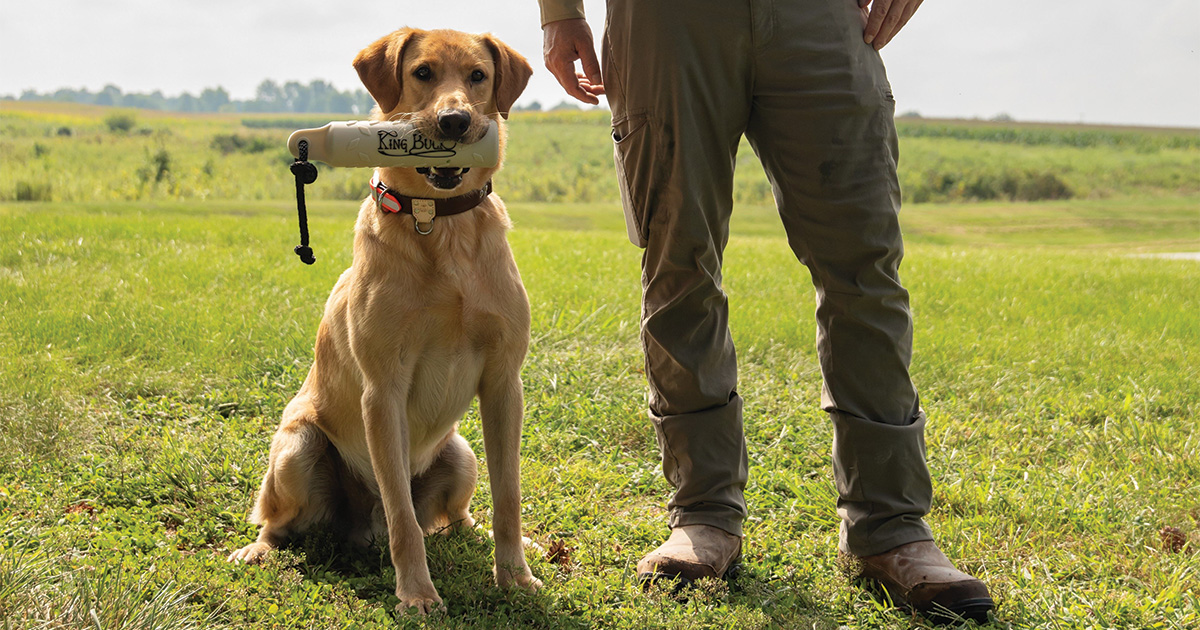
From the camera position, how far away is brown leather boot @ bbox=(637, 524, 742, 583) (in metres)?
2.52

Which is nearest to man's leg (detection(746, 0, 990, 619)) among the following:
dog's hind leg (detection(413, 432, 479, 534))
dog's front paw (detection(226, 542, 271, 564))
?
dog's hind leg (detection(413, 432, 479, 534))

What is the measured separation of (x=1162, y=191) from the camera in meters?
29.0

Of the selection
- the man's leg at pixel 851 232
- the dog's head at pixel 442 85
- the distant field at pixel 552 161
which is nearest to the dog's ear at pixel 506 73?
the dog's head at pixel 442 85

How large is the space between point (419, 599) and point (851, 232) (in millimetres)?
1621

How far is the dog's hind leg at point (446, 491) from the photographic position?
287 cm

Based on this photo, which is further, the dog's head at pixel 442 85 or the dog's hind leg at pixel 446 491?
the dog's hind leg at pixel 446 491

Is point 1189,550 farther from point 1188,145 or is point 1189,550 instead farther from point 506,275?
point 1188,145

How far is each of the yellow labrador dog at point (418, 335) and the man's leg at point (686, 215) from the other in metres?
0.42

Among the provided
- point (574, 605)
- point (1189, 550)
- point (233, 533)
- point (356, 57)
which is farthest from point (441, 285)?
point (1189, 550)

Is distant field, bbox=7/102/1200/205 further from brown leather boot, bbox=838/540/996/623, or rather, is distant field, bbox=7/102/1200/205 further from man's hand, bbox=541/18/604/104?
brown leather boot, bbox=838/540/996/623

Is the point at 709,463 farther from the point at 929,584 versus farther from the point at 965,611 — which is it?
the point at 965,611

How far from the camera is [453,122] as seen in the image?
2.33 metres

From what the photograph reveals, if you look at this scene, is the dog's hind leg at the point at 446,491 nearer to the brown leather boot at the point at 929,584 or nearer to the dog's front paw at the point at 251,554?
the dog's front paw at the point at 251,554

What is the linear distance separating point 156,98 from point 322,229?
10324 cm
